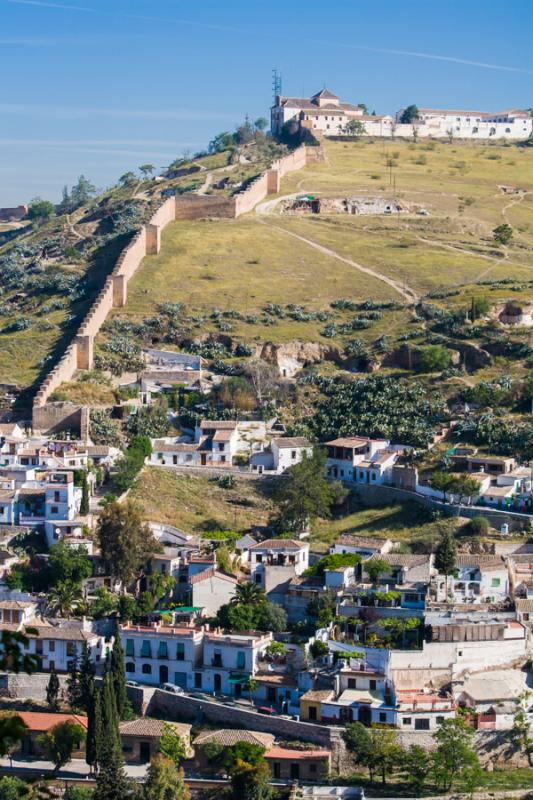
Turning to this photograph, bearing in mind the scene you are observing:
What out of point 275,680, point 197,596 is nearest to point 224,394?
point 197,596

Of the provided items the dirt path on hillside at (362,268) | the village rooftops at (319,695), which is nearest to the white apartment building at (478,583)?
the village rooftops at (319,695)

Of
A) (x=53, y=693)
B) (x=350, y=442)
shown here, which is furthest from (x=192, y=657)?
(x=350, y=442)

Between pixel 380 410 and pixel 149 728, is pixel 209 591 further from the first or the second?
pixel 380 410

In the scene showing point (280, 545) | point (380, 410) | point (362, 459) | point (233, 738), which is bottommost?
point (233, 738)

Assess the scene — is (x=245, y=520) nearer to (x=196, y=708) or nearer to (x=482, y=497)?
(x=482, y=497)

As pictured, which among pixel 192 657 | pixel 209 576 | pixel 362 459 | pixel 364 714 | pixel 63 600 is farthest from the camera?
pixel 362 459

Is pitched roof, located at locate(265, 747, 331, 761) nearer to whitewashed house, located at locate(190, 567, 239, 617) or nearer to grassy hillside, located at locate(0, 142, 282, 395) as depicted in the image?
whitewashed house, located at locate(190, 567, 239, 617)

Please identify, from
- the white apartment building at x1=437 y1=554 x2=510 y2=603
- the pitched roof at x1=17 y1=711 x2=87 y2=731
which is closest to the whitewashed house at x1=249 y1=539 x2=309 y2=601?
the white apartment building at x1=437 y1=554 x2=510 y2=603
